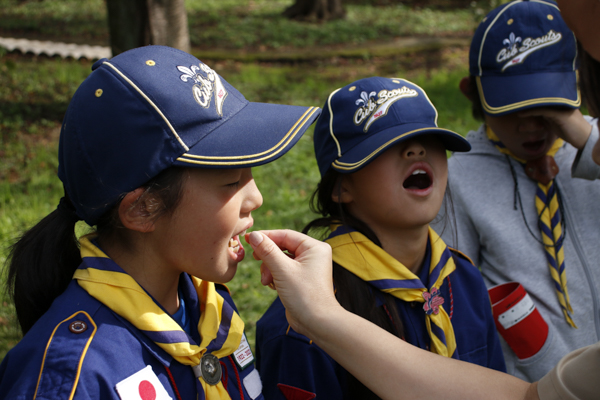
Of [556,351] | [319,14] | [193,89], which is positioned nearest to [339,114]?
[193,89]

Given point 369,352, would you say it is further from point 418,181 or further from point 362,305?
point 418,181

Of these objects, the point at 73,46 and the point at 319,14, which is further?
the point at 319,14

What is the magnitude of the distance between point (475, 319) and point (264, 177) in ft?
12.1

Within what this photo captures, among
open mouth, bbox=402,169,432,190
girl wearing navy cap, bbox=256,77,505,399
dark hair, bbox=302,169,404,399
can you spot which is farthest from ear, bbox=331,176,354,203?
open mouth, bbox=402,169,432,190

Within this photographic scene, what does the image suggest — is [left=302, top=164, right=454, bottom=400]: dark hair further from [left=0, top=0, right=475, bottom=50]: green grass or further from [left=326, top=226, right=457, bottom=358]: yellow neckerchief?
[left=0, top=0, right=475, bottom=50]: green grass

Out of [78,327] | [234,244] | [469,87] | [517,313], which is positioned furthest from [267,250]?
[469,87]

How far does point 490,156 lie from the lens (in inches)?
115

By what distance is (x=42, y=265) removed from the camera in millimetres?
1663

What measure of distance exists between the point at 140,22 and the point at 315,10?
8646mm

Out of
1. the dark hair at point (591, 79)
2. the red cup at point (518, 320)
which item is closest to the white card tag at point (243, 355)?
the red cup at point (518, 320)

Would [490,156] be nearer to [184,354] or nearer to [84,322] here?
[184,354]

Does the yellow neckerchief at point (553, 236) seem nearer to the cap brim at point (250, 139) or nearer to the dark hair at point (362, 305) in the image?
the dark hair at point (362, 305)

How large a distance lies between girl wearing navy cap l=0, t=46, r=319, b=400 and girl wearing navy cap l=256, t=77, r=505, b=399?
0.32m

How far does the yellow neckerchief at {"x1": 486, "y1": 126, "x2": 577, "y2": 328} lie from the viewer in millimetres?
2650
